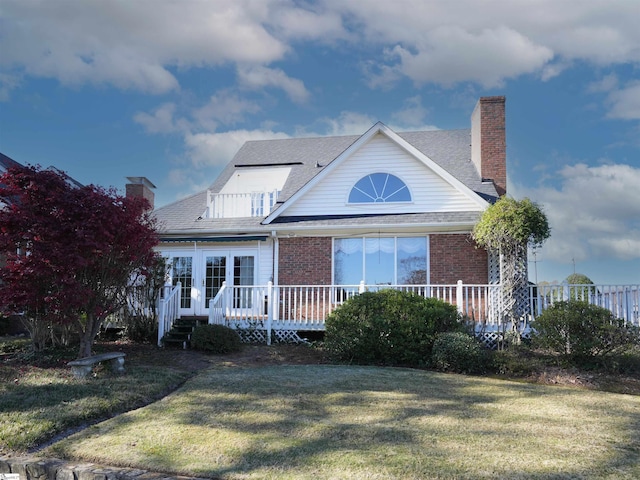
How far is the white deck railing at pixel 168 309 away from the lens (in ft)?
44.6

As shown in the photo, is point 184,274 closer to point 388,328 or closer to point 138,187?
point 138,187

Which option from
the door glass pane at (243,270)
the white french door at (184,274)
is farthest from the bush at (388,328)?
the white french door at (184,274)

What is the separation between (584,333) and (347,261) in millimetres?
6931

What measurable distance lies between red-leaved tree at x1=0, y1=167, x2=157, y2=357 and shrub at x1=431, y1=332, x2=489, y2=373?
21.1 feet

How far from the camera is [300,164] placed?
65.9 feet

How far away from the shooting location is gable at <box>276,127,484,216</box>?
1553cm

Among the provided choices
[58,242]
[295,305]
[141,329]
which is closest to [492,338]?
[295,305]

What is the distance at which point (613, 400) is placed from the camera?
8.20 meters

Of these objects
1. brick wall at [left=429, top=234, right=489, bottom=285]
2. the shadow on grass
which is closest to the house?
brick wall at [left=429, top=234, right=489, bottom=285]

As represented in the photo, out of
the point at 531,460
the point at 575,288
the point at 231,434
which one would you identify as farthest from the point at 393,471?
the point at 575,288

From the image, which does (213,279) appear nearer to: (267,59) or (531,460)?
(267,59)

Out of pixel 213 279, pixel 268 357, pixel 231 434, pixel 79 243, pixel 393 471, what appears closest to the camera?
pixel 393 471

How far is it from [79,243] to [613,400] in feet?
30.6

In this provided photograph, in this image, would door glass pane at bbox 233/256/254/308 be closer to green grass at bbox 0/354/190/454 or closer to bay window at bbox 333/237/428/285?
bay window at bbox 333/237/428/285
